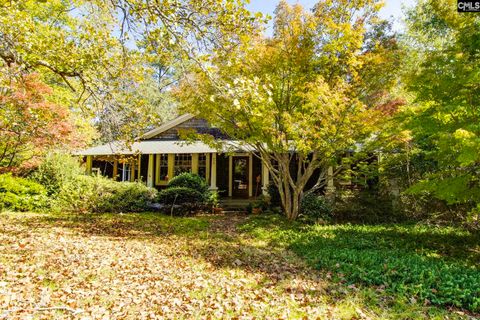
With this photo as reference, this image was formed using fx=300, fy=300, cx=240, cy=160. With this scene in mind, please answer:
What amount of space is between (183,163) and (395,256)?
12.8 meters

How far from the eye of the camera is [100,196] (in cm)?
1260

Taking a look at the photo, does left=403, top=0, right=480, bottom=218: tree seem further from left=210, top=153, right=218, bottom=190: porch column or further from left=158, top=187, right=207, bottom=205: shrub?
left=210, top=153, right=218, bottom=190: porch column

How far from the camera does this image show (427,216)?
36.7 ft

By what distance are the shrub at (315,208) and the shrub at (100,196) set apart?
22.3ft

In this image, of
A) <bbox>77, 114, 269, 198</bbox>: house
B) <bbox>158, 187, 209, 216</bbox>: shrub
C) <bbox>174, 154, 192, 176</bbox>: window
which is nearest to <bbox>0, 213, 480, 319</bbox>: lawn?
<bbox>158, 187, 209, 216</bbox>: shrub

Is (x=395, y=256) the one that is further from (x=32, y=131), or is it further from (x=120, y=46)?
(x=32, y=131)

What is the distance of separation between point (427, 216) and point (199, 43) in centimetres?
1071

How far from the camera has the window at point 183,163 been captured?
56.4 feet

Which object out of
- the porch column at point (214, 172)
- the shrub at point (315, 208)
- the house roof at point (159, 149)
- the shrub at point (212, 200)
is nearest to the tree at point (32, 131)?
the house roof at point (159, 149)

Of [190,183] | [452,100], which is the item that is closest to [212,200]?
[190,183]

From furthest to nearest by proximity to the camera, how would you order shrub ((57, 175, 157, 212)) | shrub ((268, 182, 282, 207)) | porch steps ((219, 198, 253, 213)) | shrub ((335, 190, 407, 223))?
1. porch steps ((219, 198, 253, 213))
2. shrub ((268, 182, 282, 207))
3. shrub ((57, 175, 157, 212))
4. shrub ((335, 190, 407, 223))

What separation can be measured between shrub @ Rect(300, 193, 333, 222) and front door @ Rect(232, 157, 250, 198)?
572cm

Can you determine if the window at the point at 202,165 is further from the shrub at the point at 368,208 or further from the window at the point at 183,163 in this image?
the shrub at the point at 368,208

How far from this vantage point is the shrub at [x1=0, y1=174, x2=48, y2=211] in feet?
35.8
